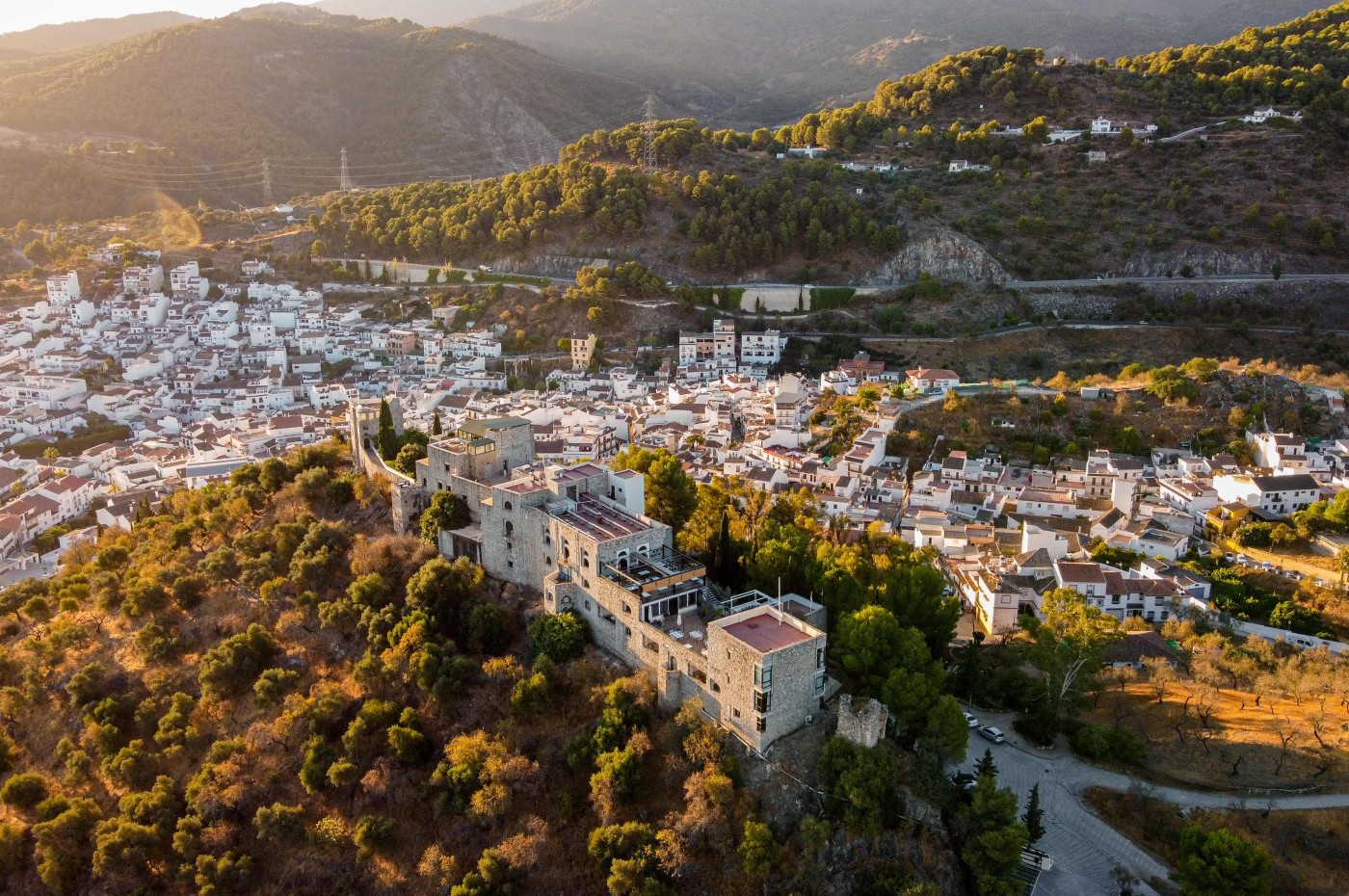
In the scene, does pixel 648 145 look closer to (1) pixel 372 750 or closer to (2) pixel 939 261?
(2) pixel 939 261

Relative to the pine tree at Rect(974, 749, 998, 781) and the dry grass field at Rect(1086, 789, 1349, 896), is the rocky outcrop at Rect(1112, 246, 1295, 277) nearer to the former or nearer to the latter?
the dry grass field at Rect(1086, 789, 1349, 896)

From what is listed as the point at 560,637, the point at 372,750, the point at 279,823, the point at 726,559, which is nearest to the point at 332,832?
the point at 279,823

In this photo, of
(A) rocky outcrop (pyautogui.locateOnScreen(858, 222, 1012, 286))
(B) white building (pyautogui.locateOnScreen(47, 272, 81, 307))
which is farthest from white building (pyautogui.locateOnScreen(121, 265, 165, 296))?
(A) rocky outcrop (pyautogui.locateOnScreen(858, 222, 1012, 286))

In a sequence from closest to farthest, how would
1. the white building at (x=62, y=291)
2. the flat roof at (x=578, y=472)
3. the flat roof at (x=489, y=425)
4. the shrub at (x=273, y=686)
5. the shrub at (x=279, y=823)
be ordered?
the shrub at (x=279, y=823)
the flat roof at (x=578, y=472)
the shrub at (x=273, y=686)
the flat roof at (x=489, y=425)
the white building at (x=62, y=291)

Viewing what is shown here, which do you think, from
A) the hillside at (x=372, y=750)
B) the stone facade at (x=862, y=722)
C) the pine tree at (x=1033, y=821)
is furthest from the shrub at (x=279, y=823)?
the pine tree at (x=1033, y=821)

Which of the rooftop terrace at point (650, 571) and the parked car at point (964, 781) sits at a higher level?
the rooftop terrace at point (650, 571)

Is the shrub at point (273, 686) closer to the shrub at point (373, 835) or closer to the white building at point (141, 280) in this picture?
the shrub at point (373, 835)
